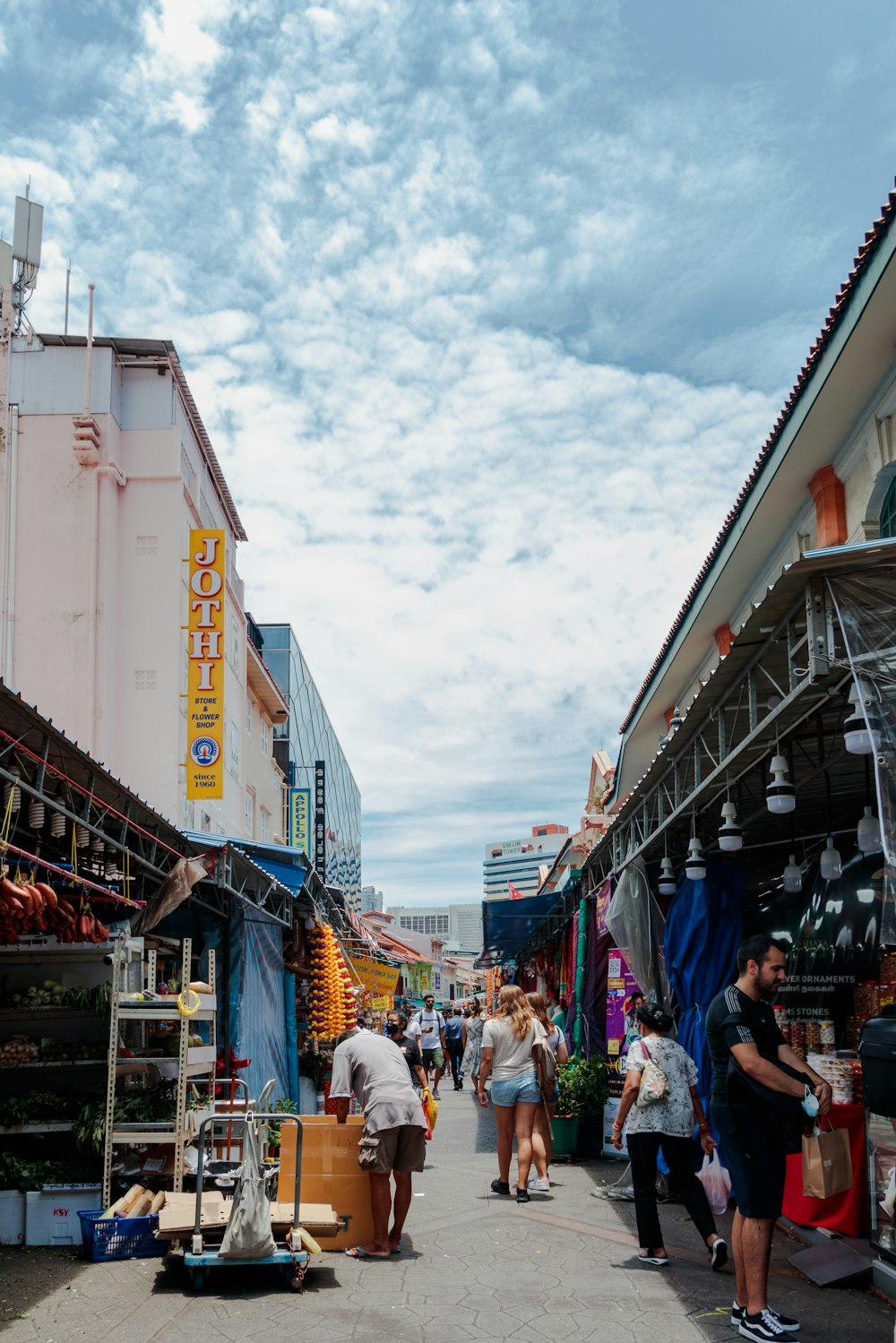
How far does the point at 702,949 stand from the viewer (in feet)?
30.7

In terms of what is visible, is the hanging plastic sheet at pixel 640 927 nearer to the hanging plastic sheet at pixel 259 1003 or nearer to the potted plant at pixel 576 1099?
the potted plant at pixel 576 1099

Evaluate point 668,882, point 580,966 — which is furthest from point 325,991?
point 668,882

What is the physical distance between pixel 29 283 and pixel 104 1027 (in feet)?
52.5

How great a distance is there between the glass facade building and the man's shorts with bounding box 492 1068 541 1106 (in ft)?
70.2

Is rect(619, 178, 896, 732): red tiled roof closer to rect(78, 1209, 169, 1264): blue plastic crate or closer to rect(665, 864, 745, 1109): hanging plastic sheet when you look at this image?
rect(665, 864, 745, 1109): hanging plastic sheet

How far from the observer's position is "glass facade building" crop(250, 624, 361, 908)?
121 feet

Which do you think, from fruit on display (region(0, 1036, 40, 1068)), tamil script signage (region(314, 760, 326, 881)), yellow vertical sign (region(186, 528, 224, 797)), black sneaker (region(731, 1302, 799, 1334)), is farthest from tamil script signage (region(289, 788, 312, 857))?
black sneaker (region(731, 1302, 799, 1334))

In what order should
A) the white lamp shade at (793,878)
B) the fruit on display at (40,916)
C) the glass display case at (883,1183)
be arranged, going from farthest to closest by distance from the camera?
the white lamp shade at (793,878), the fruit on display at (40,916), the glass display case at (883,1183)

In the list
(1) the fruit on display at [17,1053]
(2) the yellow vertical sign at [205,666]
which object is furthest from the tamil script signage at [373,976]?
(1) the fruit on display at [17,1053]

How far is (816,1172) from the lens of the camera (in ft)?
22.6

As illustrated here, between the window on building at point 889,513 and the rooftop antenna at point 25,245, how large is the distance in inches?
638

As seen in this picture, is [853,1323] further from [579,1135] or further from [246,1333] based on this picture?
[579,1135]

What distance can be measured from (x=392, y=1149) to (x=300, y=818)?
28565mm

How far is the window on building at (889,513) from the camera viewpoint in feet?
36.3
